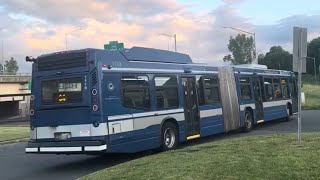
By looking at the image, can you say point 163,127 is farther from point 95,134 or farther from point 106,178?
point 106,178

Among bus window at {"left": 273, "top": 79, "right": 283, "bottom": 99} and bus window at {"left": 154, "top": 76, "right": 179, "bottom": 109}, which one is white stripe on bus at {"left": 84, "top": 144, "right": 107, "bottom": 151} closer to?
bus window at {"left": 154, "top": 76, "right": 179, "bottom": 109}

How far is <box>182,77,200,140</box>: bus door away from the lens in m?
16.5

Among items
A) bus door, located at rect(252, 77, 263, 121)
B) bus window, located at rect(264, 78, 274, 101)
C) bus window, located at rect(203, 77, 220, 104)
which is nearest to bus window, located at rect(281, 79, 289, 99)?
bus window, located at rect(264, 78, 274, 101)

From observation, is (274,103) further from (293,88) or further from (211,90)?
(211,90)

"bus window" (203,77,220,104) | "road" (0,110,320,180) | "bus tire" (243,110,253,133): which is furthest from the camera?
"bus tire" (243,110,253,133)

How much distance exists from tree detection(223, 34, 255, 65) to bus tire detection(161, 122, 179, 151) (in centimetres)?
11720

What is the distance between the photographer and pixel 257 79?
23.2m

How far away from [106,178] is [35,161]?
648 centimetres

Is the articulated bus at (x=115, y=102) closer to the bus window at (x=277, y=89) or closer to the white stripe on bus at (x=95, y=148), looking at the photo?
the white stripe on bus at (x=95, y=148)

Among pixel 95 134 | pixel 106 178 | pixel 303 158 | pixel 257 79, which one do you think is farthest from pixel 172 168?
pixel 257 79

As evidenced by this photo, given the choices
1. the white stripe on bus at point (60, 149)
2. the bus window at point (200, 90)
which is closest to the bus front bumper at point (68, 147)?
the white stripe on bus at point (60, 149)

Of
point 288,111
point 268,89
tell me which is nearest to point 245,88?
point 268,89

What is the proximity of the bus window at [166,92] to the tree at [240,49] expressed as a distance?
117 metres

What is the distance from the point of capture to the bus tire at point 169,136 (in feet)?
49.4
